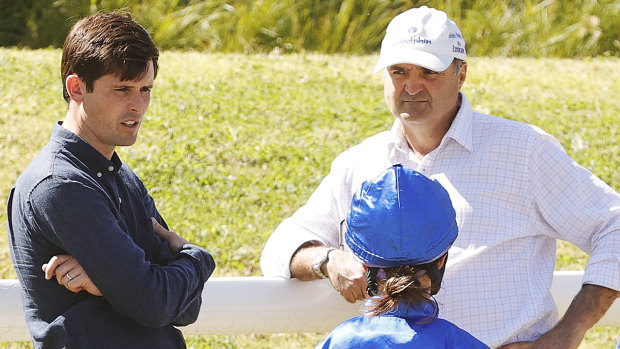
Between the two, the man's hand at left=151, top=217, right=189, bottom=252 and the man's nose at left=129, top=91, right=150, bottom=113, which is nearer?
the man's nose at left=129, top=91, right=150, bottom=113

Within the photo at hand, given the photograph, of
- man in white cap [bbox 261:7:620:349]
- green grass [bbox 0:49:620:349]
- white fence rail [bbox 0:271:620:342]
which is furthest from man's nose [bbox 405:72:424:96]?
green grass [bbox 0:49:620:349]

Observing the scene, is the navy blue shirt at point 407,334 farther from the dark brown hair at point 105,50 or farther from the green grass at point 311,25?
the green grass at point 311,25

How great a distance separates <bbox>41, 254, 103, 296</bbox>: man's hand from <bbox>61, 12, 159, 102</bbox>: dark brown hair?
0.46m

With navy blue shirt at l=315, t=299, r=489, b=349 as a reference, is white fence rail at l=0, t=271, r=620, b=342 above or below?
below

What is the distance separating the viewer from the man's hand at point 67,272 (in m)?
2.34

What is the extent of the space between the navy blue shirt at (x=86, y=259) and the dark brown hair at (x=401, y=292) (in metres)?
0.53

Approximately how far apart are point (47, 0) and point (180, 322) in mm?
8722

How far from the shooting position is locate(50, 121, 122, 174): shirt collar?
8.07 ft

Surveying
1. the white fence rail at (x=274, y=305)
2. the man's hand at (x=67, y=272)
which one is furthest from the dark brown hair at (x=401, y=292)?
the white fence rail at (x=274, y=305)

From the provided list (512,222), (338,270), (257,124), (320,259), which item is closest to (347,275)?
(338,270)

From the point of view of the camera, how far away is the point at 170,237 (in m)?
2.73

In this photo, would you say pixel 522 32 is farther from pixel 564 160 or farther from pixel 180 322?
pixel 180 322

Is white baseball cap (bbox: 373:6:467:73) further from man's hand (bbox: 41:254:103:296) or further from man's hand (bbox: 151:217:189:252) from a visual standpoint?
man's hand (bbox: 41:254:103:296)

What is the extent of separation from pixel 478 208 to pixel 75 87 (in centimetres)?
142
